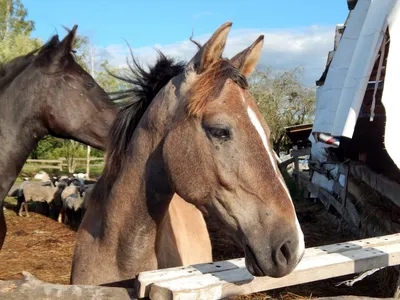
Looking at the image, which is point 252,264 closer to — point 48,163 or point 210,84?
point 210,84

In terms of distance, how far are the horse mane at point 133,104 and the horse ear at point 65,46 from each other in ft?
4.83

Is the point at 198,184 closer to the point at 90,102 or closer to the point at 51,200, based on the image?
the point at 90,102

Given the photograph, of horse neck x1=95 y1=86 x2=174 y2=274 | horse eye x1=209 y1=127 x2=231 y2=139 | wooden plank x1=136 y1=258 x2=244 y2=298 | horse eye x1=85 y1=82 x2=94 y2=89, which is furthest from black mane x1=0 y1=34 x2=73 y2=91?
wooden plank x1=136 y1=258 x2=244 y2=298

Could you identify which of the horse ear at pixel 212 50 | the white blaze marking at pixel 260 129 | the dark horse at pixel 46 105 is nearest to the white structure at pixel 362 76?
the white blaze marking at pixel 260 129

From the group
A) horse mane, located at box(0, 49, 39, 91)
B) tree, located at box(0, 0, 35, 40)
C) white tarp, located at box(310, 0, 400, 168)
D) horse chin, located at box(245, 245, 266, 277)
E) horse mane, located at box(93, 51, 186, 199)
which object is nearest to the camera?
horse chin, located at box(245, 245, 266, 277)

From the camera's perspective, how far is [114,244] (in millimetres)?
2240

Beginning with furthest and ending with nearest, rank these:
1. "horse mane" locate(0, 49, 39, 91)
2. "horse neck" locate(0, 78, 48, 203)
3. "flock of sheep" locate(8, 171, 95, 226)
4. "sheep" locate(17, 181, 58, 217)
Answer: "sheep" locate(17, 181, 58, 217) → "flock of sheep" locate(8, 171, 95, 226) → "horse mane" locate(0, 49, 39, 91) → "horse neck" locate(0, 78, 48, 203)

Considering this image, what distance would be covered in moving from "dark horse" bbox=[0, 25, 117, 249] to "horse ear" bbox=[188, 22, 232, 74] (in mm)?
1756

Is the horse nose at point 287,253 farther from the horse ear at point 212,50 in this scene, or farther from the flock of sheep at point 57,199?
the flock of sheep at point 57,199

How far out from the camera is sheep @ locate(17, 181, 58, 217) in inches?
484

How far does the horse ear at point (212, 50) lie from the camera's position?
192 cm

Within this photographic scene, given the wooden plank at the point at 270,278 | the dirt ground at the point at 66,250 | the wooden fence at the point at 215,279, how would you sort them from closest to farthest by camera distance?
the wooden fence at the point at 215,279, the wooden plank at the point at 270,278, the dirt ground at the point at 66,250

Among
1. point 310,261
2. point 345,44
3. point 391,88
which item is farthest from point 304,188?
point 310,261

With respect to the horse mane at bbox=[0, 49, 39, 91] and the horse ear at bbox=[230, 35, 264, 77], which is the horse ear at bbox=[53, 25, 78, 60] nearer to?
the horse mane at bbox=[0, 49, 39, 91]
